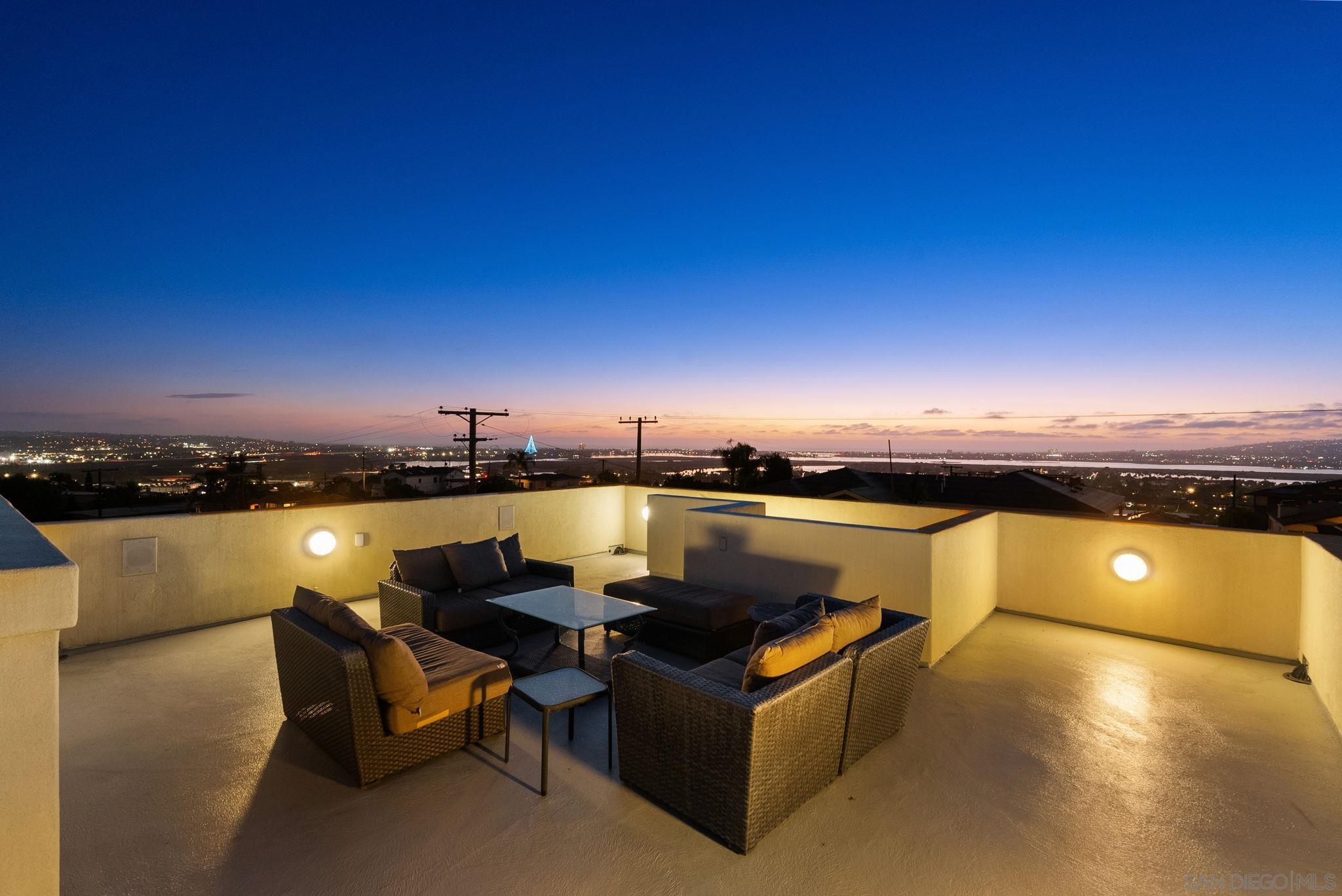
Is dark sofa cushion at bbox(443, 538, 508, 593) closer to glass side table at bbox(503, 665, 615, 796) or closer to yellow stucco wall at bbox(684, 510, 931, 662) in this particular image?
yellow stucco wall at bbox(684, 510, 931, 662)

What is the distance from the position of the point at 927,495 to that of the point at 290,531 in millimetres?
19130

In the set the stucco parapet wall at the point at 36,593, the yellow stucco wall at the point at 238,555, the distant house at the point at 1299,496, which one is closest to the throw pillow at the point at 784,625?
the stucco parapet wall at the point at 36,593

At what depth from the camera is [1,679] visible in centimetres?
110

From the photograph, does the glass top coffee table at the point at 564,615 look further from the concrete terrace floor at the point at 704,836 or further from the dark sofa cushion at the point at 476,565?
the concrete terrace floor at the point at 704,836

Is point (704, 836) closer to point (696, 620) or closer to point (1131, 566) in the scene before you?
point (696, 620)

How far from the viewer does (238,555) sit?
5.14 metres

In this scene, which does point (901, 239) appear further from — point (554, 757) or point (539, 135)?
point (554, 757)

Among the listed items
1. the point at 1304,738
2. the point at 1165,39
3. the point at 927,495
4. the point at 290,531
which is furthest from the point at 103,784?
the point at 927,495

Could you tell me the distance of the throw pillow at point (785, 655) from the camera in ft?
7.73

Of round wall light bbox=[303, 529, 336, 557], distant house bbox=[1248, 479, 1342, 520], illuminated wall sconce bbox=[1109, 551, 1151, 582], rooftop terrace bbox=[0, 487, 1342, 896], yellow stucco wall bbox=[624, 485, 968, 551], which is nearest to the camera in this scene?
rooftop terrace bbox=[0, 487, 1342, 896]

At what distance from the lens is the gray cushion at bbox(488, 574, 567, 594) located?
477 cm

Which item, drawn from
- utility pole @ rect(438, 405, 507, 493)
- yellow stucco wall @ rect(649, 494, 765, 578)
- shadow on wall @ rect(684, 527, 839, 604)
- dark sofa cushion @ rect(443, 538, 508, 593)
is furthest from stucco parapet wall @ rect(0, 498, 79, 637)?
utility pole @ rect(438, 405, 507, 493)

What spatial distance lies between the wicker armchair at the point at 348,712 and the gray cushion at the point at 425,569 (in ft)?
4.88

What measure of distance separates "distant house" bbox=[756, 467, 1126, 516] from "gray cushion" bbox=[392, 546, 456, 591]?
6.85 meters
